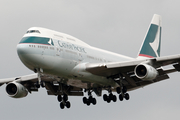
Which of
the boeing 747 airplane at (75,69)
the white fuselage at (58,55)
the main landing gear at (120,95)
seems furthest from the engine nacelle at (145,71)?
the main landing gear at (120,95)

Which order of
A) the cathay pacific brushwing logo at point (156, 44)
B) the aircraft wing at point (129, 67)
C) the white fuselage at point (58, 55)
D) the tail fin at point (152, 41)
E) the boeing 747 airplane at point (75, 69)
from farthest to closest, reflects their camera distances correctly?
the cathay pacific brushwing logo at point (156, 44)
the tail fin at point (152, 41)
the aircraft wing at point (129, 67)
the boeing 747 airplane at point (75, 69)
the white fuselage at point (58, 55)

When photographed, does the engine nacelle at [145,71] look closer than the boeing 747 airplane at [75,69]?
No

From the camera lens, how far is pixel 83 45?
43.9 meters

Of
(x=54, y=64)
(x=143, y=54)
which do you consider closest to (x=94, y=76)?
(x=54, y=64)

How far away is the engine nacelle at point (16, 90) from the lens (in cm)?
4738

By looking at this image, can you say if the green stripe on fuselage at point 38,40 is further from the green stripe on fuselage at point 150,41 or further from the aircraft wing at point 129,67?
the green stripe on fuselage at point 150,41

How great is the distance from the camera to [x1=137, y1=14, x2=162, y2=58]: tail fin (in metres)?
55.3

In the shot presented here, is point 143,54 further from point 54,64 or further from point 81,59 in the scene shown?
point 54,64

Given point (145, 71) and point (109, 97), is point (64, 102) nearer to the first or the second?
point (109, 97)

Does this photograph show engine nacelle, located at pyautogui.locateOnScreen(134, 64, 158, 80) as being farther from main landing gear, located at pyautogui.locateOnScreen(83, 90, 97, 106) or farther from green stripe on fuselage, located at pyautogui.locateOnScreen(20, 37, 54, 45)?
green stripe on fuselage, located at pyautogui.locateOnScreen(20, 37, 54, 45)

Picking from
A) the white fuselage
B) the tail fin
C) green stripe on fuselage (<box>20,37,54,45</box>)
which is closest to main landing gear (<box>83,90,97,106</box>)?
the white fuselage

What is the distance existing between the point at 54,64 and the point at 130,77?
34.0 ft

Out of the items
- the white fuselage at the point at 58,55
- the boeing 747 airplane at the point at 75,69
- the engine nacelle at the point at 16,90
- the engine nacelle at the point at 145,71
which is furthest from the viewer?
the engine nacelle at the point at 16,90

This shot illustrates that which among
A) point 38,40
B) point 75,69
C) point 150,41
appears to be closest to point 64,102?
point 75,69
